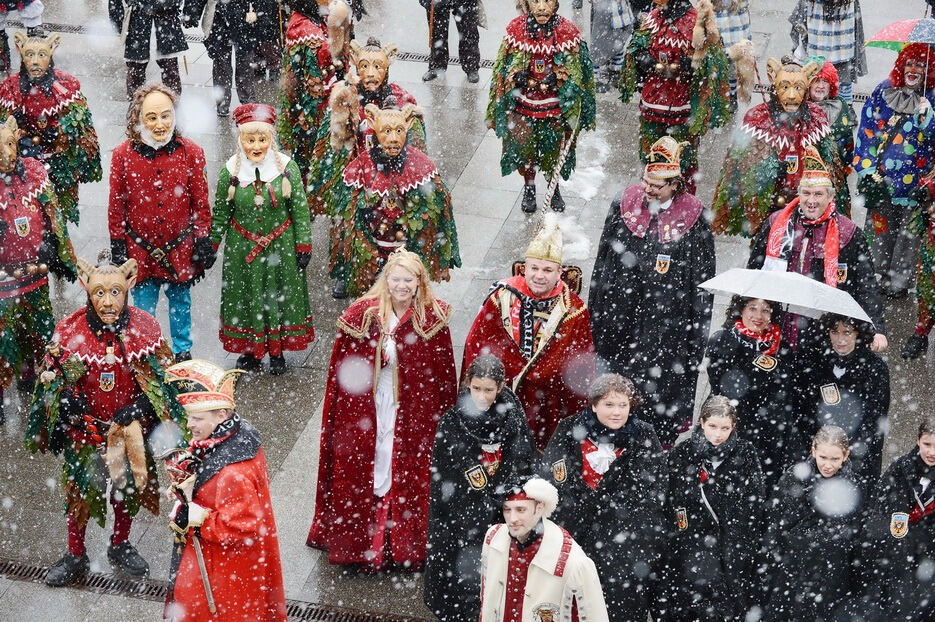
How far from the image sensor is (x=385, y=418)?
810 cm

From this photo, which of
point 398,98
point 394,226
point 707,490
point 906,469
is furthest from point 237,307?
point 906,469

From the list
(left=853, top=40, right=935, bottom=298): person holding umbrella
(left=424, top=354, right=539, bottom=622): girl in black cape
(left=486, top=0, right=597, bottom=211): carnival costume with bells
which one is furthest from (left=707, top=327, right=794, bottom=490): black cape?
(left=486, top=0, right=597, bottom=211): carnival costume with bells

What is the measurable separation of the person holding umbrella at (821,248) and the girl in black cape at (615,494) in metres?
1.65

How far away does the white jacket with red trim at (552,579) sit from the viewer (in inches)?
245

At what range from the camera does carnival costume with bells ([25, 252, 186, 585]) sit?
7719 millimetres

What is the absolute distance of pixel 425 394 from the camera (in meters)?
8.04

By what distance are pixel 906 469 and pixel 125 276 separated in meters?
4.19

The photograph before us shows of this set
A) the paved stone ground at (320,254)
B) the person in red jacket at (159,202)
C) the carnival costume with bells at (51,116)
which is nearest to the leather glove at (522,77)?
the paved stone ground at (320,254)

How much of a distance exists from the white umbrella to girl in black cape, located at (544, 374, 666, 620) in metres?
1.09

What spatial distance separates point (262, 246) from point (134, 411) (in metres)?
2.21

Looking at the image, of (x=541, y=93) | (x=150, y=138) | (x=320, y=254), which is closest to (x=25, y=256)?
(x=150, y=138)

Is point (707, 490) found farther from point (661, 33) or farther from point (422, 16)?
point (422, 16)

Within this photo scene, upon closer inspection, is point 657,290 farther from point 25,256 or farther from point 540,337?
point 25,256

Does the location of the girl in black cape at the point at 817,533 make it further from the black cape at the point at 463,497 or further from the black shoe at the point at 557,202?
the black shoe at the point at 557,202
